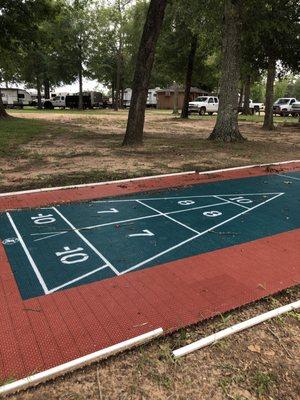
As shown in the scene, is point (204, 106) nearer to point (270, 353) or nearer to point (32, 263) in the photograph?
point (32, 263)

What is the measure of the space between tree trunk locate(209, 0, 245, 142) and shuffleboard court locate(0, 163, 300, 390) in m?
8.22

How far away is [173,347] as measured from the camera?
11.2ft

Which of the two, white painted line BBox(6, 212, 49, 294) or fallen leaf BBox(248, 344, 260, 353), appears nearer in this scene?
fallen leaf BBox(248, 344, 260, 353)

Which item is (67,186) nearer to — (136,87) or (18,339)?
(18,339)

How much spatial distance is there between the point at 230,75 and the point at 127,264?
1229 centimetres

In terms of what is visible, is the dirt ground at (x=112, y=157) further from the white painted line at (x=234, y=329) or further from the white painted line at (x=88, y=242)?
the white painted line at (x=234, y=329)

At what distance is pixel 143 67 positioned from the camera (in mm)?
13516

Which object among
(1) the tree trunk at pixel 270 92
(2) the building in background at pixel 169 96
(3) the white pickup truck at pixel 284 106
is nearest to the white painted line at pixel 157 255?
(1) the tree trunk at pixel 270 92

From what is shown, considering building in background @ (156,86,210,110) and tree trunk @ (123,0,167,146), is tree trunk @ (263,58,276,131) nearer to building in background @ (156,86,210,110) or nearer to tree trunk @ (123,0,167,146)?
tree trunk @ (123,0,167,146)

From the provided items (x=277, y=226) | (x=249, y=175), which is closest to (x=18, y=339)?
(x=277, y=226)

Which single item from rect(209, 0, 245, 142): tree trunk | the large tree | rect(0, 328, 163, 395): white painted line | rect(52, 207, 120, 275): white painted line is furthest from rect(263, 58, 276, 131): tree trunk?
rect(0, 328, 163, 395): white painted line

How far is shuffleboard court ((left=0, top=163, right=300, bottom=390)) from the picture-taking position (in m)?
3.66

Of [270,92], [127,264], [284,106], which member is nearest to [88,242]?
[127,264]

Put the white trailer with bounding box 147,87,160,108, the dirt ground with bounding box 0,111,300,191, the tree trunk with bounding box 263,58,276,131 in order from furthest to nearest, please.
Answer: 1. the white trailer with bounding box 147,87,160,108
2. the tree trunk with bounding box 263,58,276,131
3. the dirt ground with bounding box 0,111,300,191
